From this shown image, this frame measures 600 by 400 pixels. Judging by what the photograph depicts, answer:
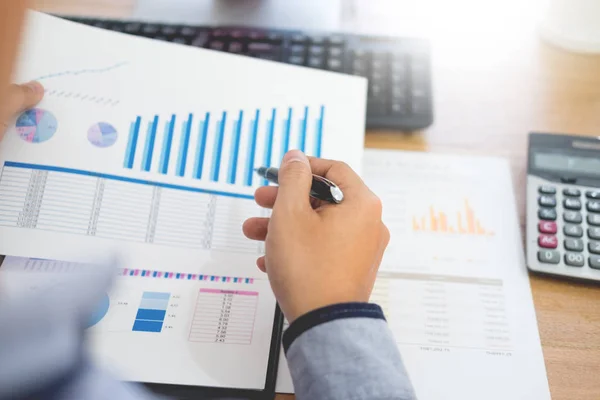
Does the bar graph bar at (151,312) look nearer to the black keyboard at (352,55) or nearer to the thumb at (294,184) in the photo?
the thumb at (294,184)

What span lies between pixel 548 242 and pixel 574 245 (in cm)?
2

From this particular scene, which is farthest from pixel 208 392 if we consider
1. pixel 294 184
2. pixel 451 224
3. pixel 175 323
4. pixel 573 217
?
pixel 573 217

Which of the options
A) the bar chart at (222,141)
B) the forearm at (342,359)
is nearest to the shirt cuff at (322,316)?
the forearm at (342,359)

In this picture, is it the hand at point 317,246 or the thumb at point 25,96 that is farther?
the thumb at point 25,96

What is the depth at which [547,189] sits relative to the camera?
1.89 ft

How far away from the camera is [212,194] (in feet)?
1.79

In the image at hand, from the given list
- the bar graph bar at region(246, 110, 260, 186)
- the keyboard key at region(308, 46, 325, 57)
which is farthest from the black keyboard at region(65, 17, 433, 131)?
the bar graph bar at region(246, 110, 260, 186)

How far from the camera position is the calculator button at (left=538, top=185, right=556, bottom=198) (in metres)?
0.58

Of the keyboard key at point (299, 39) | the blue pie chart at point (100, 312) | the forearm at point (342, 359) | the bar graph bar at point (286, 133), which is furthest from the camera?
the keyboard key at point (299, 39)

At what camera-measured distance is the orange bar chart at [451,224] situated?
0.57 metres

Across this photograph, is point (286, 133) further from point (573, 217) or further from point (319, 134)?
point (573, 217)

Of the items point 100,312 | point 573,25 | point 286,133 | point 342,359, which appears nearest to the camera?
point 342,359

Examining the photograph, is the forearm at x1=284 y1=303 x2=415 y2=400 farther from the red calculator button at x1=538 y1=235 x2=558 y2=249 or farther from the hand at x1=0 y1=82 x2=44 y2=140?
the hand at x1=0 y1=82 x2=44 y2=140

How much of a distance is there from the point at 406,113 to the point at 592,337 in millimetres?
308
